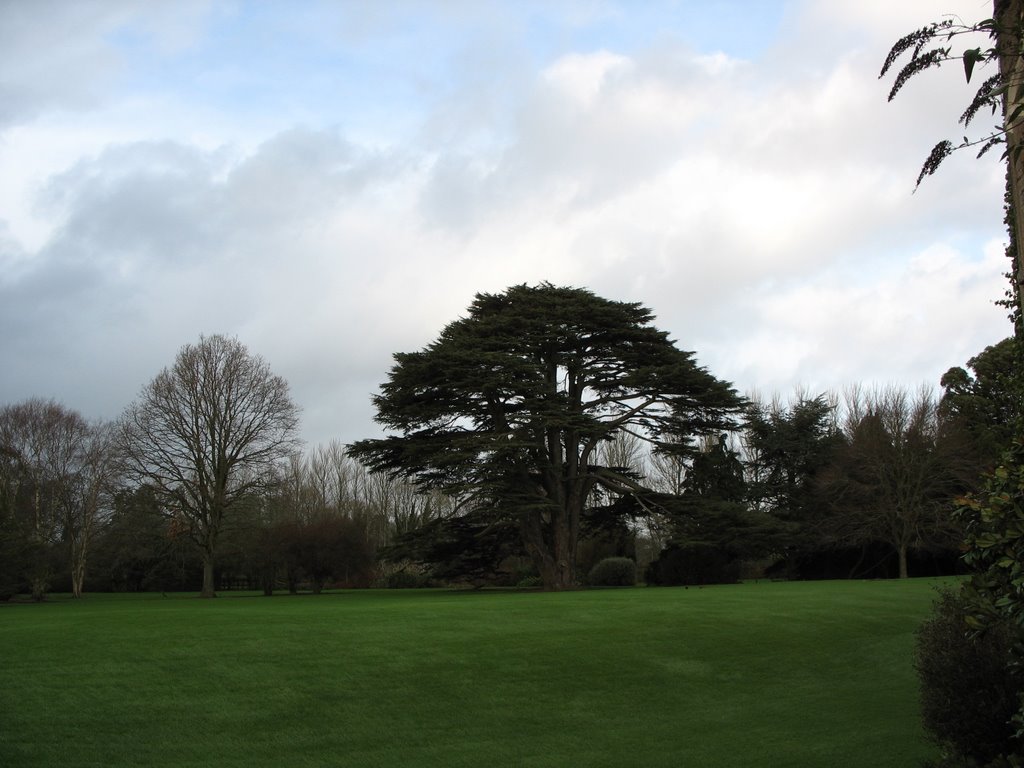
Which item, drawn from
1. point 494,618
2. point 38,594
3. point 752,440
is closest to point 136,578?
point 38,594

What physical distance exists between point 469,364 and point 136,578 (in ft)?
110

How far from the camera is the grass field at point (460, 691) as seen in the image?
1050 centimetres

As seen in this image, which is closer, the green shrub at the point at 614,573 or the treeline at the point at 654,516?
the treeline at the point at 654,516

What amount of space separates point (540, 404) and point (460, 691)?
20.2 metres

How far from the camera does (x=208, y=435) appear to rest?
4116 cm

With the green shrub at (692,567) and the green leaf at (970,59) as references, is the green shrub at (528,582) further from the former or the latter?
the green leaf at (970,59)

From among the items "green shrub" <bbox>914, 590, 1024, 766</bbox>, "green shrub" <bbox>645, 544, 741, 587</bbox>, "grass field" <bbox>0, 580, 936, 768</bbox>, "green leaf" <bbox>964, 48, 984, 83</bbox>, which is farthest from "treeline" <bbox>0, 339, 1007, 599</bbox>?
"green leaf" <bbox>964, 48, 984, 83</bbox>

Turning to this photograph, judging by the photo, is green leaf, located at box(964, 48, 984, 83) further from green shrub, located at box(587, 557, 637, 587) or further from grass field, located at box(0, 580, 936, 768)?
green shrub, located at box(587, 557, 637, 587)

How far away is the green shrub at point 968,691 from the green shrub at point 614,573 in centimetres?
3413

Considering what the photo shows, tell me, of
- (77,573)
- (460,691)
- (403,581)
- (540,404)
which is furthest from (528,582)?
(460,691)

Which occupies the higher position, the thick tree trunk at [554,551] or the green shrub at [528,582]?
the thick tree trunk at [554,551]

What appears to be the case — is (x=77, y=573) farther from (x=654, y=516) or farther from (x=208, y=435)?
(x=654, y=516)

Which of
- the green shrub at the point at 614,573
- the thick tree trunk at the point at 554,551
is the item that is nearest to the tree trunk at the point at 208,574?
the thick tree trunk at the point at 554,551

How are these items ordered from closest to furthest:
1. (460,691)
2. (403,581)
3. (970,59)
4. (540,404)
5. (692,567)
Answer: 1. (970,59)
2. (460,691)
3. (540,404)
4. (692,567)
5. (403,581)
